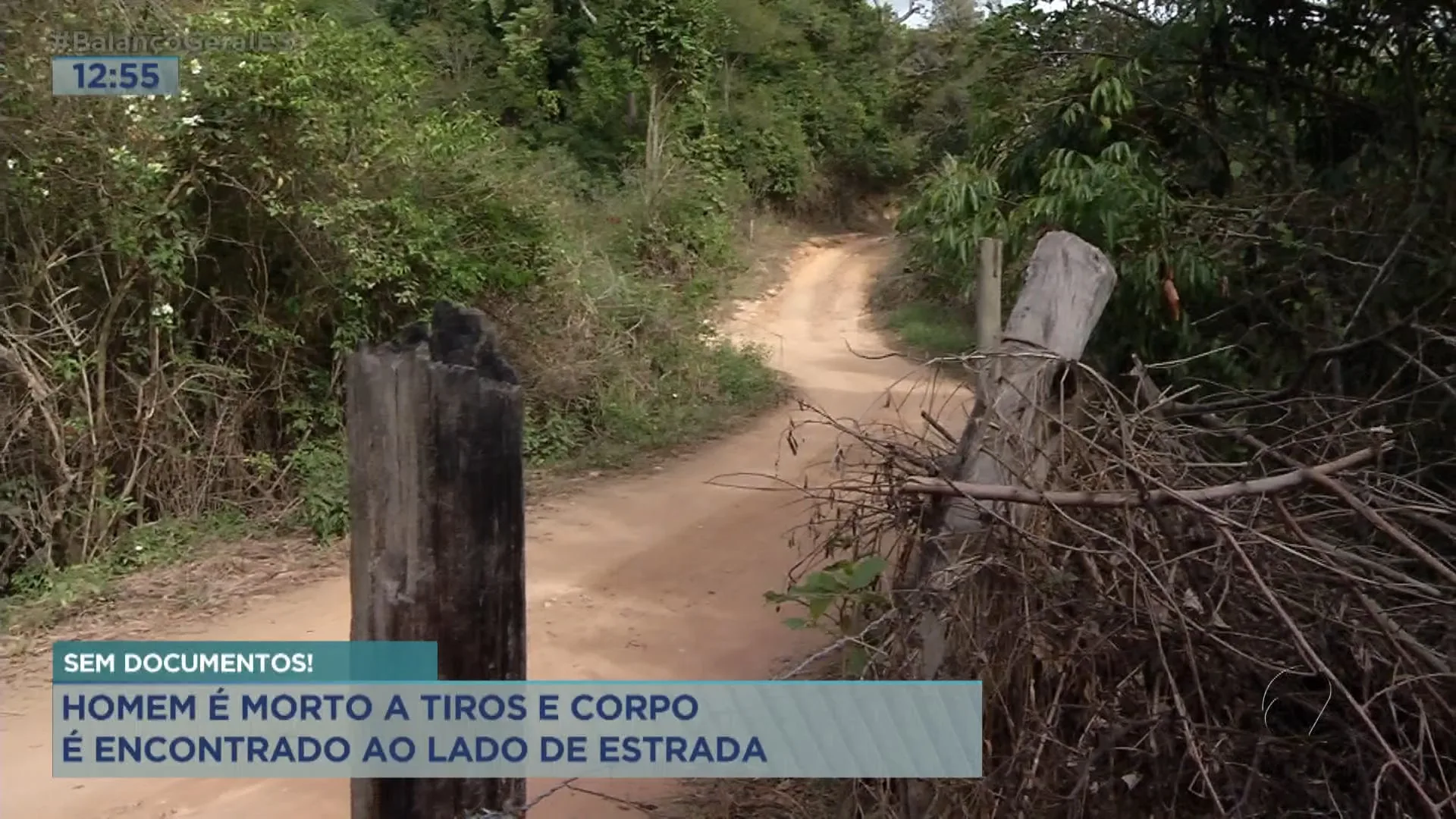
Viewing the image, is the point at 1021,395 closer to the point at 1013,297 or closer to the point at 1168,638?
the point at 1168,638

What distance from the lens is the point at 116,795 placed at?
14.3 ft

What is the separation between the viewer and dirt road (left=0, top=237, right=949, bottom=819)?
4.38 metres

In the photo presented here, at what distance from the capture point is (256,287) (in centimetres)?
821

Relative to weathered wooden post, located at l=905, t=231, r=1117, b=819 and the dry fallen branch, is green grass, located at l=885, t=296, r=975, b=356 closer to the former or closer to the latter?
weathered wooden post, located at l=905, t=231, r=1117, b=819

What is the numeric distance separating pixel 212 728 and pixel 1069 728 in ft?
7.66

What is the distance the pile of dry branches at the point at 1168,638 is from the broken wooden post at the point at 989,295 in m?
0.53

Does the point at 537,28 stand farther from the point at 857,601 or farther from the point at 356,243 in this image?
the point at 857,601

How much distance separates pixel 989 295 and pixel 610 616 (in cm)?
342

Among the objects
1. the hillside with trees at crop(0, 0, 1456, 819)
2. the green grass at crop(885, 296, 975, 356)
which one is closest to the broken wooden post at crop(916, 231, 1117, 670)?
the hillside with trees at crop(0, 0, 1456, 819)

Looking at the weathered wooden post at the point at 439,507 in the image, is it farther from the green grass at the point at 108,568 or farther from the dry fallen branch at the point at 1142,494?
the green grass at the point at 108,568

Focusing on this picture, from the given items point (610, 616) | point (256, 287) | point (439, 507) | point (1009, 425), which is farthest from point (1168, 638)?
point (256, 287)

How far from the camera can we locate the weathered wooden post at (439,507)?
6.42 feet

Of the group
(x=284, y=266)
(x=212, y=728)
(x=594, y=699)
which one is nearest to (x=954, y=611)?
(x=594, y=699)

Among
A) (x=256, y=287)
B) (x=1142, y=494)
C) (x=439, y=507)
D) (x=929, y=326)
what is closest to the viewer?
(x=439, y=507)
